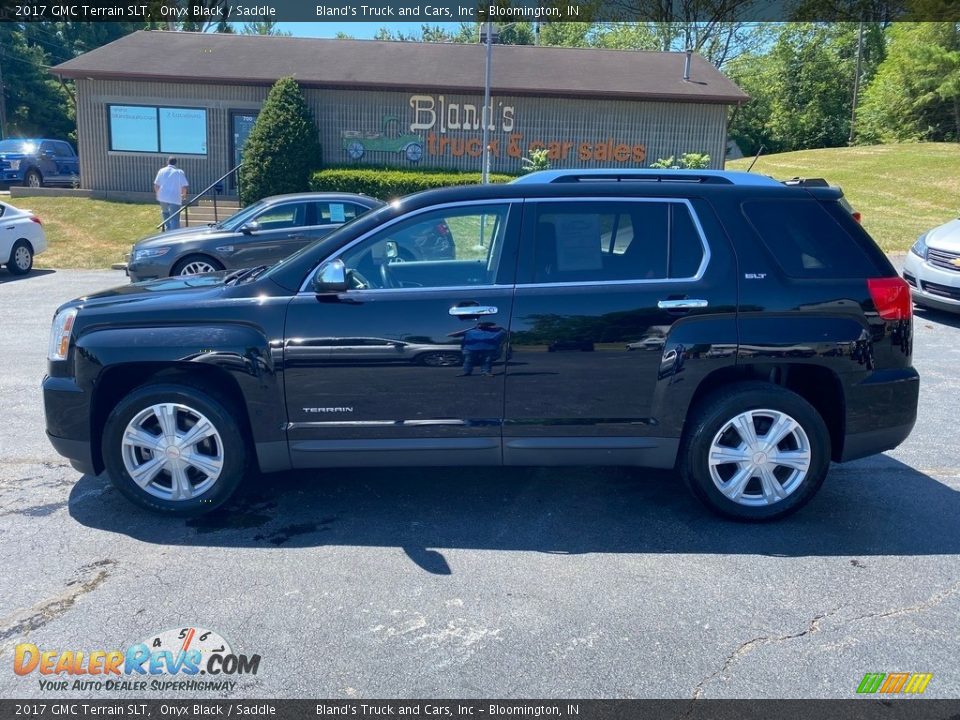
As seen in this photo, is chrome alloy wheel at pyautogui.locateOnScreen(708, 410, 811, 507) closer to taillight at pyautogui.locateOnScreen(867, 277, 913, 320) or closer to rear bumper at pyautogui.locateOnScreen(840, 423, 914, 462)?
rear bumper at pyautogui.locateOnScreen(840, 423, 914, 462)

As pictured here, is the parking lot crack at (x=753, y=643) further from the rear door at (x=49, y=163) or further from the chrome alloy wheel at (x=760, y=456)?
the rear door at (x=49, y=163)

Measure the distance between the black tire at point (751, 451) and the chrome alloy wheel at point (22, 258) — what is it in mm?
13576

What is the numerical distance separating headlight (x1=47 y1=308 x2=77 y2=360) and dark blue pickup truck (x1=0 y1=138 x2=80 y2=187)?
25198mm

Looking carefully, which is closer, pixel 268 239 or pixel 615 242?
pixel 615 242

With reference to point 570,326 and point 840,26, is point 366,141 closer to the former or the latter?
point 570,326

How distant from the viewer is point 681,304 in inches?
180

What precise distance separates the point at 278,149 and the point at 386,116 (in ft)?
12.7

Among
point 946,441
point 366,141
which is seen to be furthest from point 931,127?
point 946,441

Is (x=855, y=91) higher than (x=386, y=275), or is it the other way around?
(x=855, y=91)

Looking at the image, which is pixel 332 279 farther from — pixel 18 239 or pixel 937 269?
pixel 18 239

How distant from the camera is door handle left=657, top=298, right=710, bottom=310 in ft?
15.0

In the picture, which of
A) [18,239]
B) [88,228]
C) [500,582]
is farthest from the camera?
[88,228]

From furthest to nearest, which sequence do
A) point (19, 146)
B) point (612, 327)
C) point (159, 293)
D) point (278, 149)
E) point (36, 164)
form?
1. point (19, 146)
2. point (36, 164)
3. point (278, 149)
4. point (159, 293)
5. point (612, 327)

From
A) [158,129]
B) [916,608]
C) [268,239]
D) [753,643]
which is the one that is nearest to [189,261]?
[268,239]
